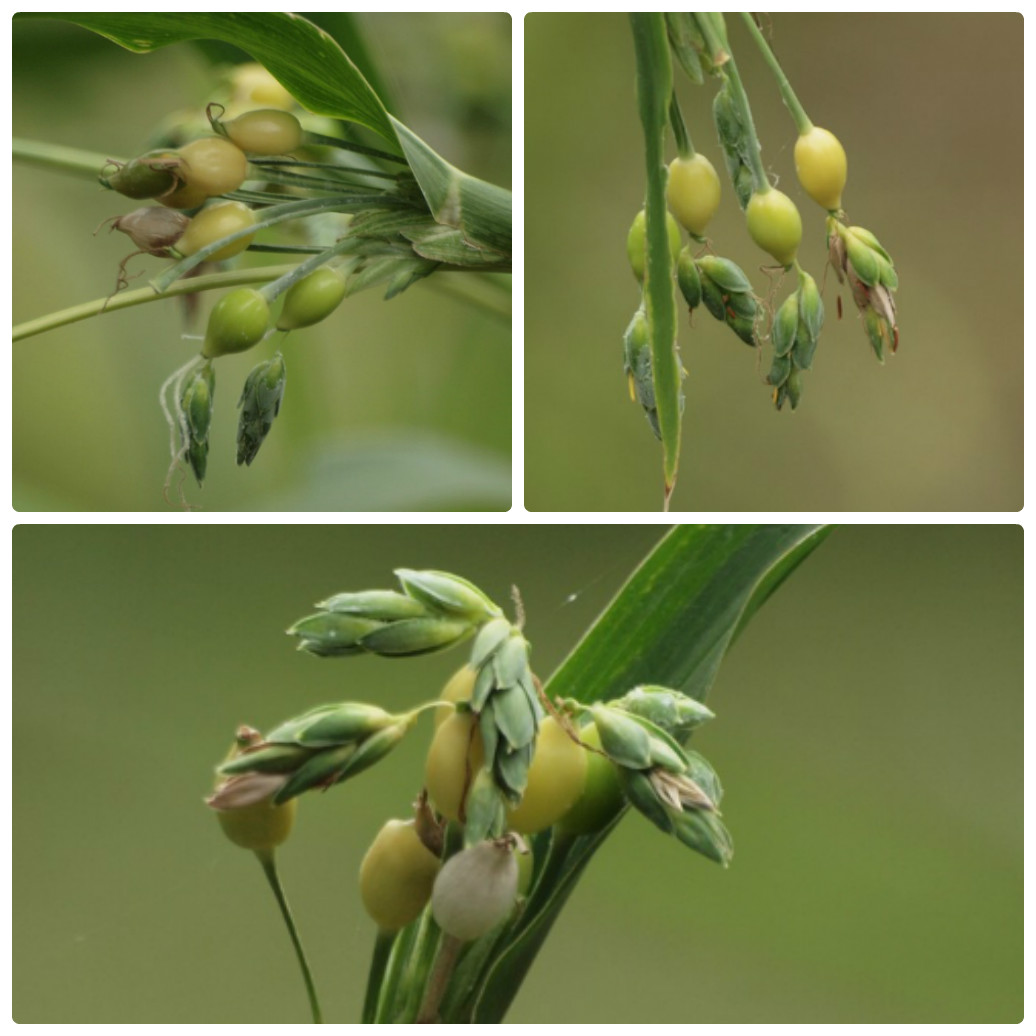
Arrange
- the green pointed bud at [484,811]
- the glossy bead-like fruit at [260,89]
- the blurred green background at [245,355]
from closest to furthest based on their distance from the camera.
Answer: the green pointed bud at [484,811]
the glossy bead-like fruit at [260,89]
the blurred green background at [245,355]

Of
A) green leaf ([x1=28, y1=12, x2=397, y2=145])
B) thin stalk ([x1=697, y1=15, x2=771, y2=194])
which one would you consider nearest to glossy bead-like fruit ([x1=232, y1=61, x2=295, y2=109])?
green leaf ([x1=28, y1=12, x2=397, y2=145])

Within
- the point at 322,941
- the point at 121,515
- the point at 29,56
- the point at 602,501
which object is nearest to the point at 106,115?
the point at 29,56

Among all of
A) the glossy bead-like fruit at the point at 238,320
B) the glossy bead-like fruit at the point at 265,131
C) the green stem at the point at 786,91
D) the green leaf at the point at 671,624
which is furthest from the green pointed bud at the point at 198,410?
the green stem at the point at 786,91

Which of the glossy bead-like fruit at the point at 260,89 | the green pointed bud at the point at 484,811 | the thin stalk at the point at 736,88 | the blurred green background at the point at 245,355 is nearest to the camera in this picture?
the green pointed bud at the point at 484,811

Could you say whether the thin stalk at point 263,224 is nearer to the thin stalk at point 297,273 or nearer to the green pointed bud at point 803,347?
the thin stalk at point 297,273

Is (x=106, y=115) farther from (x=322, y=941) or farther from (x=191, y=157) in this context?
(x=322, y=941)

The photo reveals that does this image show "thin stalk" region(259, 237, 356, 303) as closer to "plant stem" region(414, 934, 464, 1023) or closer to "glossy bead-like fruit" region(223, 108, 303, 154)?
"glossy bead-like fruit" region(223, 108, 303, 154)
